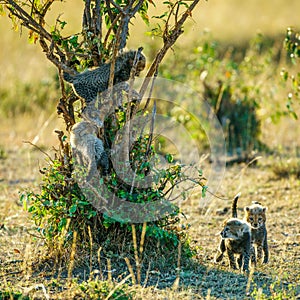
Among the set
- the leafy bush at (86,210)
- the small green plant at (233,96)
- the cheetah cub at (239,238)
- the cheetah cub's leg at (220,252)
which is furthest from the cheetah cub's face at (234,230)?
the small green plant at (233,96)

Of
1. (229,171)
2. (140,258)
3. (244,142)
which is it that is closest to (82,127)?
(140,258)

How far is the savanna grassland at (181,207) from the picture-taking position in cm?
488

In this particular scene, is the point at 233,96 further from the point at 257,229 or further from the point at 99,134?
the point at 99,134

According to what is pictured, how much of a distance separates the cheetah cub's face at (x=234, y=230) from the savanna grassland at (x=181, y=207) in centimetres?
27

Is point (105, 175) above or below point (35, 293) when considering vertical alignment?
above

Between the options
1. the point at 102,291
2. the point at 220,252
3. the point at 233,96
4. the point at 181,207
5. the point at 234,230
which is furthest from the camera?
the point at 233,96

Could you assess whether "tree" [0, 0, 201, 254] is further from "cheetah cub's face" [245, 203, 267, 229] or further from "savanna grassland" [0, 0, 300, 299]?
"cheetah cub's face" [245, 203, 267, 229]

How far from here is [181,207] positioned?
306 inches

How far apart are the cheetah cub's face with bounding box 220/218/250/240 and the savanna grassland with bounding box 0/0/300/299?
0.27 metres

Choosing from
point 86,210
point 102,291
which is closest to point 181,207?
point 86,210

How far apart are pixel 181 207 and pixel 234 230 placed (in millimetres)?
2410

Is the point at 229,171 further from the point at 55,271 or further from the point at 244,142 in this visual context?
the point at 55,271

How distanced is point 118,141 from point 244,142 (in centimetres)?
502

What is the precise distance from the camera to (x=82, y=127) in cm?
511
